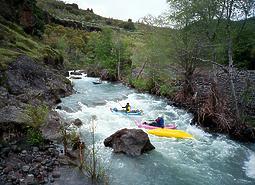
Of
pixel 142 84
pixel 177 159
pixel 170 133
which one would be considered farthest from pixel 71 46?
pixel 177 159

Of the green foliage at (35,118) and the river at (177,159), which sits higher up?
the green foliage at (35,118)

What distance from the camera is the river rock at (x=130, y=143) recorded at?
1437cm

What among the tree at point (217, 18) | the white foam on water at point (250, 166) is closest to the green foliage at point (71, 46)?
the tree at point (217, 18)

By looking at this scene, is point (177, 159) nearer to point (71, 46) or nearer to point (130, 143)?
point (130, 143)

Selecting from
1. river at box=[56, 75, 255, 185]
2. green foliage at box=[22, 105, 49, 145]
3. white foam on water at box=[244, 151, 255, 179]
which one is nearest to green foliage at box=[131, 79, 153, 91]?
river at box=[56, 75, 255, 185]

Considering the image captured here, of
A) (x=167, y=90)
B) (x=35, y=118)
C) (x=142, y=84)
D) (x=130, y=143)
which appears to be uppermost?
(x=35, y=118)

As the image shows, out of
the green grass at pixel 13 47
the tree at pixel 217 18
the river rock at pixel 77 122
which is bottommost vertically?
the river rock at pixel 77 122

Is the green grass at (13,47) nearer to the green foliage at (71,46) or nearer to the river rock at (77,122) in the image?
the river rock at (77,122)

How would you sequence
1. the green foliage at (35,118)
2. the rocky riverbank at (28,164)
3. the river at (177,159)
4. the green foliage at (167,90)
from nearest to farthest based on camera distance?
the rocky riverbank at (28,164) < the river at (177,159) < the green foliage at (35,118) < the green foliage at (167,90)

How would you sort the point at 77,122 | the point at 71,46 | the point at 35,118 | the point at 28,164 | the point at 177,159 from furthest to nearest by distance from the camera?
the point at 71,46
the point at 77,122
the point at 177,159
the point at 35,118
the point at 28,164

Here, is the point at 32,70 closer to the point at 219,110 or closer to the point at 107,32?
the point at 219,110

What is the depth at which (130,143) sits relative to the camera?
14.5m

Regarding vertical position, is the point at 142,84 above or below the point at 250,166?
above

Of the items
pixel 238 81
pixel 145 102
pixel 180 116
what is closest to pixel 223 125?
pixel 180 116
